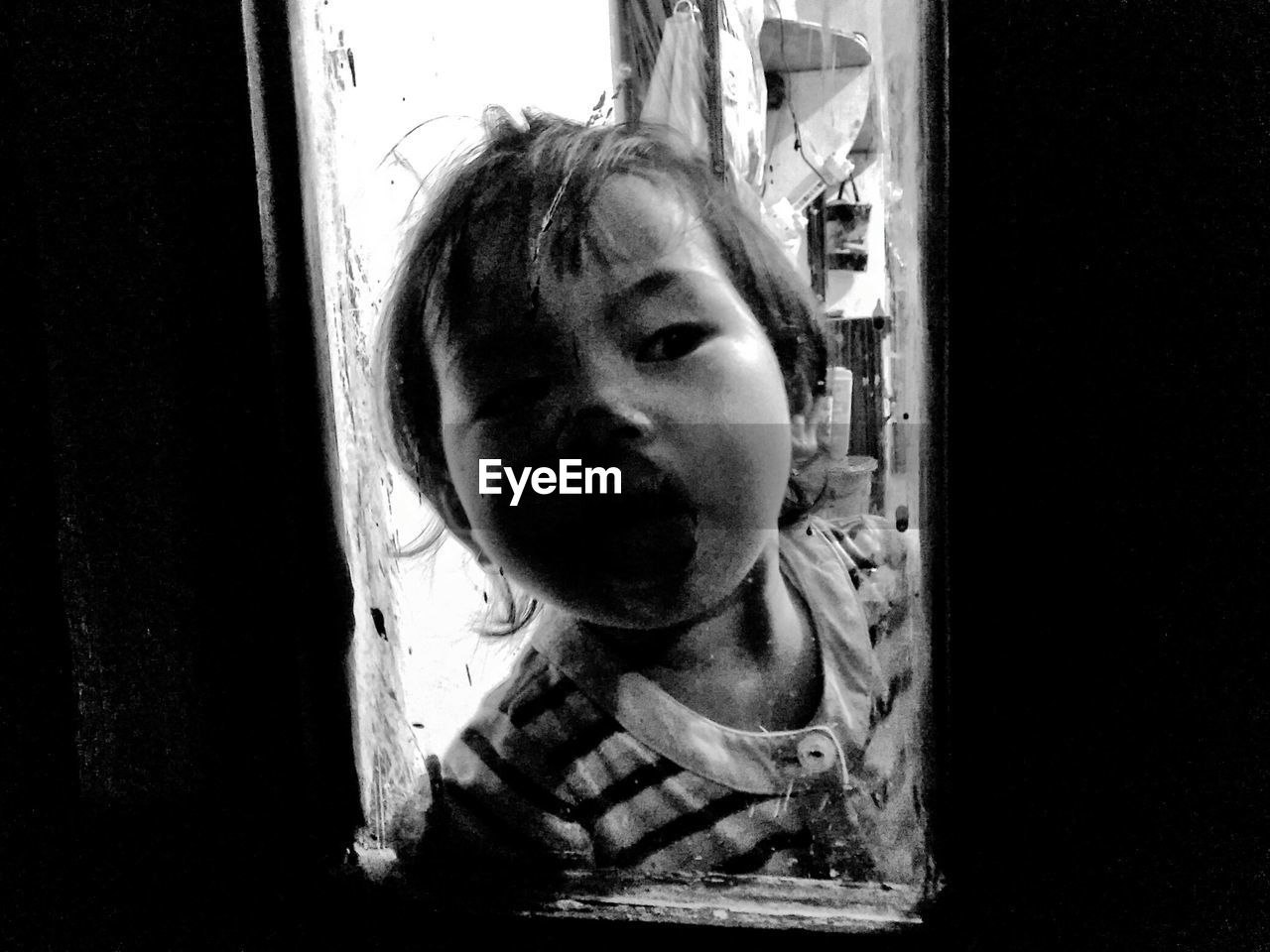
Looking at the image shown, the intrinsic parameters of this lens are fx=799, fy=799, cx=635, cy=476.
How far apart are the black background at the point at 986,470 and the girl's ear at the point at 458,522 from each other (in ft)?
0.59

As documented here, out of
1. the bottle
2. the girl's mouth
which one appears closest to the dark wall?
the girl's mouth

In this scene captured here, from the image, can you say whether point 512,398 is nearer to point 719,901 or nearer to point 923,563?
point 923,563

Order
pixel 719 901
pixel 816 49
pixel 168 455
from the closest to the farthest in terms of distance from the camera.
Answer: pixel 816 49 < pixel 719 901 < pixel 168 455

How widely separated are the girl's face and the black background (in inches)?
9.4

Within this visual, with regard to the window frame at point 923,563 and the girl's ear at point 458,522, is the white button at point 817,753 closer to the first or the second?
the window frame at point 923,563

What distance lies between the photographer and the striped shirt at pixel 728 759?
945 millimetres

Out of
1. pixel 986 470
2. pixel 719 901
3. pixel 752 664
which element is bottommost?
pixel 719 901

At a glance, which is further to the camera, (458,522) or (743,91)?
(458,522)

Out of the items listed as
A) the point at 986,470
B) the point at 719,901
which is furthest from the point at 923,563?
the point at 719,901

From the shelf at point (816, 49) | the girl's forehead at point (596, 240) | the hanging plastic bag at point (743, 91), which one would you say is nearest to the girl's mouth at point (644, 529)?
the girl's forehead at point (596, 240)

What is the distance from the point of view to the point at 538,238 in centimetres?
93

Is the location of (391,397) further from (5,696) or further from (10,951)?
(10,951)

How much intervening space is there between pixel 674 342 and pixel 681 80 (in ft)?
0.96

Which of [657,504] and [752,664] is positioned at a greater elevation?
[657,504]
